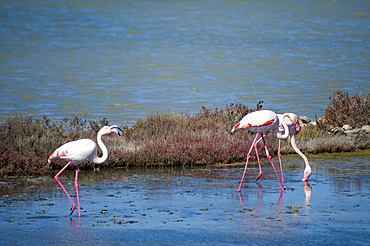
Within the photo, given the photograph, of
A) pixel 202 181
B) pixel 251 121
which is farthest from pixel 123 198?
pixel 251 121

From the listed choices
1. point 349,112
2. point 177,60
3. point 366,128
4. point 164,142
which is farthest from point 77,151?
point 177,60

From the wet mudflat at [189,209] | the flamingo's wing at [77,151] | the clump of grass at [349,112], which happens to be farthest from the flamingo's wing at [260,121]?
the clump of grass at [349,112]

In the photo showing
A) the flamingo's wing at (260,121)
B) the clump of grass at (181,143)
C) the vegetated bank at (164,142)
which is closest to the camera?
the flamingo's wing at (260,121)

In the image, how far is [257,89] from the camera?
45.0 metres

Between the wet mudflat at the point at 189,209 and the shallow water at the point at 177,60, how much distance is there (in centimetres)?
965

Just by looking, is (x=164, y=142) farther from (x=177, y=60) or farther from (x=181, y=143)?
(x=177, y=60)

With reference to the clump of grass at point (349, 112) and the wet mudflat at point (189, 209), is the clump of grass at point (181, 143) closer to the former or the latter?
the wet mudflat at point (189, 209)

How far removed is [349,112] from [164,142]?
7.74 metres

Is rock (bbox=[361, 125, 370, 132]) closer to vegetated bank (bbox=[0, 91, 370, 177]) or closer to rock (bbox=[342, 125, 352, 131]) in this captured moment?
vegetated bank (bbox=[0, 91, 370, 177])

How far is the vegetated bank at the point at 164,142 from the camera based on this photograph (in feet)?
40.2

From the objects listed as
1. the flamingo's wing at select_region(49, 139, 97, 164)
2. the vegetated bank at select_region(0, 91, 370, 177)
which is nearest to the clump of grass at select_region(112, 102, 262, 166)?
the vegetated bank at select_region(0, 91, 370, 177)

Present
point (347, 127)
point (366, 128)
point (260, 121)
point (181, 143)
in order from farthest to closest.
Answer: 1. point (347, 127)
2. point (366, 128)
3. point (181, 143)
4. point (260, 121)

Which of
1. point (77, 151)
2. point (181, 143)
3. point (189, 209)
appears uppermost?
point (77, 151)

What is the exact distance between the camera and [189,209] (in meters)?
8.70
